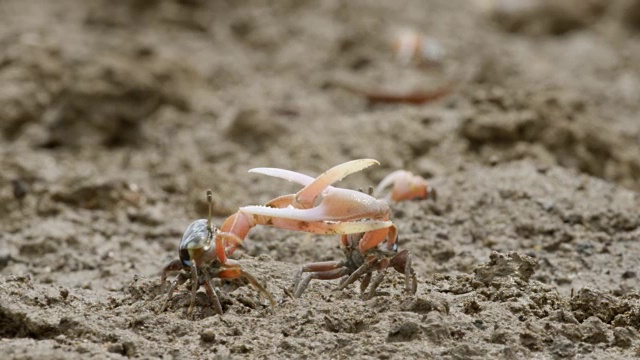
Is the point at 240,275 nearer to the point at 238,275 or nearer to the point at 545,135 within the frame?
the point at 238,275

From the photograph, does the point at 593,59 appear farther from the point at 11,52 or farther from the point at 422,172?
the point at 11,52

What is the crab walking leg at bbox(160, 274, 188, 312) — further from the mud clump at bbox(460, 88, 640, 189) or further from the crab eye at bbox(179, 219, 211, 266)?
the mud clump at bbox(460, 88, 640, 189)

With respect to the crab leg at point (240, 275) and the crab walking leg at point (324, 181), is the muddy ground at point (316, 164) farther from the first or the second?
the crab walking leg at point (324, 181)

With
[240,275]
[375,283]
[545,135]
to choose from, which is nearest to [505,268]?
[375,283]

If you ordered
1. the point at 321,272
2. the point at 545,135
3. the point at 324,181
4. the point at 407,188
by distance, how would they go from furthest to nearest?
1. the point at 545,135
2. the point at 407,188
3. the point at 321,272
4. the point at 324,181

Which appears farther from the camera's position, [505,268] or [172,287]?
[505,268]

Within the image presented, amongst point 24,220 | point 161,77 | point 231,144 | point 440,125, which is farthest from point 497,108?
point 24,220
